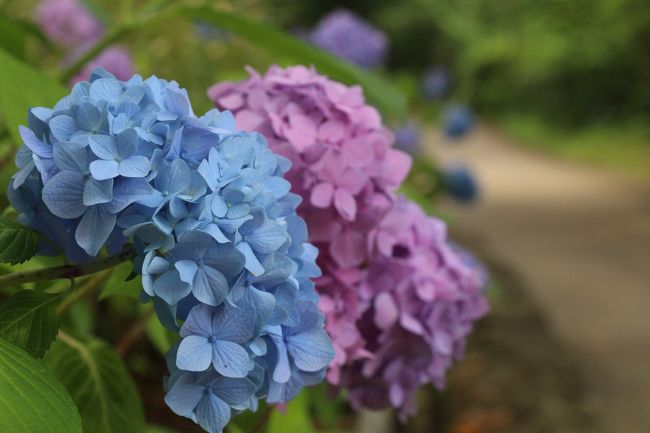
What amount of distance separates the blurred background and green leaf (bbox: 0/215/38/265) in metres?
0.30

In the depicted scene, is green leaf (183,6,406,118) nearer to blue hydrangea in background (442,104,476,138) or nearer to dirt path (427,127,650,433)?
dirt path (427,127,650,433)

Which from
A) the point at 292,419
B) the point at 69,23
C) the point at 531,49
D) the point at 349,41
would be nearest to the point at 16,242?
the point at 292,419

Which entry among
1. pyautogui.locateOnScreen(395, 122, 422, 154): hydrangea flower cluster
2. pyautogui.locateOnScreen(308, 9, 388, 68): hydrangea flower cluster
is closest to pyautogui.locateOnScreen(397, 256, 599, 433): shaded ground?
pyautogui.locateOnScreen(395, 122, 422, 154): hydrangea flower cluster

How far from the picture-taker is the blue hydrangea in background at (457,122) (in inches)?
107

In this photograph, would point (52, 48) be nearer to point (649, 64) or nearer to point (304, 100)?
point (304, 100)

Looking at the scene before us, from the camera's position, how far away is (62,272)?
30cm

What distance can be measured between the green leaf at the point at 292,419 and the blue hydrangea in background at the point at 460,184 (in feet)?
4.61

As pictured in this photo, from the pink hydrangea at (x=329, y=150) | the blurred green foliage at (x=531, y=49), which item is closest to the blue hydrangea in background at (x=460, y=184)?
the pink hydrangea at (x=329, y=150)

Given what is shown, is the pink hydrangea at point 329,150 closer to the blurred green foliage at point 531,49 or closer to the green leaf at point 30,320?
the green leaf at point 30,320

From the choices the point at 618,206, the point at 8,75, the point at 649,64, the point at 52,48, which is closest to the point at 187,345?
the point at 8,75

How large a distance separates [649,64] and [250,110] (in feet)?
21.0

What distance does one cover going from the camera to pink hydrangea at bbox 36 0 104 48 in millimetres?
1543

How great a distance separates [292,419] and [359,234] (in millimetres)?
349

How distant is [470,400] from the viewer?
192cm
